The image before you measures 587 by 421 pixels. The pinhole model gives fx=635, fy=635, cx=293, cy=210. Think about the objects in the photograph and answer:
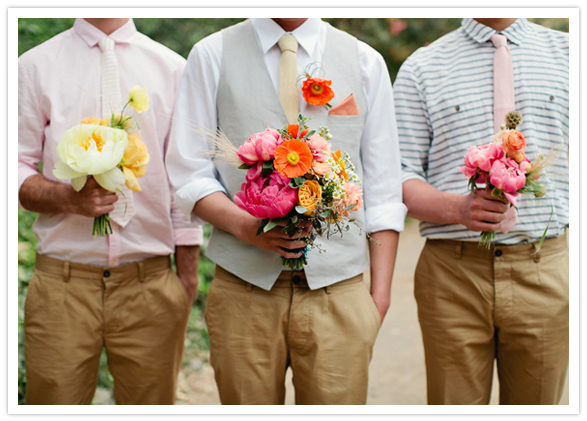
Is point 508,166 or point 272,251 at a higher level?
point 508,166

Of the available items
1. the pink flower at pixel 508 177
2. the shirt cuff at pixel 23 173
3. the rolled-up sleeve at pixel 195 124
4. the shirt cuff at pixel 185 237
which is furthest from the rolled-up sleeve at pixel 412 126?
the shirt cuff at pixel 23 173

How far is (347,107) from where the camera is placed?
258 centimetres

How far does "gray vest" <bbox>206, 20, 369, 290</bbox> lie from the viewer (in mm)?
2527

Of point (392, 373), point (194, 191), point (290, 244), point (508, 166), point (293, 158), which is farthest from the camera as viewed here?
point (392, 373)

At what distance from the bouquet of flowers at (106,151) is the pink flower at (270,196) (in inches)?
26.3

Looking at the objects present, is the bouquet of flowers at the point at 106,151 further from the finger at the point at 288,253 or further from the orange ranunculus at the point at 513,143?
the orange ranunculus at the point at 513,143

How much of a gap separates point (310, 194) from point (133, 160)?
893mm

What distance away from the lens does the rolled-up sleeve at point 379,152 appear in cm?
266

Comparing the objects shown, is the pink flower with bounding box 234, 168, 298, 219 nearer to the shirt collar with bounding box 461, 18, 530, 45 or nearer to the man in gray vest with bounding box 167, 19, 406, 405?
the man in gray vest with bounding box 167, 19, 406, 405

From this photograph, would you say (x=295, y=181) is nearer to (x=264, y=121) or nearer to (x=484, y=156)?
(x=264, y=121)

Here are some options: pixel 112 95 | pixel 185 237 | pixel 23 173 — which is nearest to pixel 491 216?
pixel 185 237

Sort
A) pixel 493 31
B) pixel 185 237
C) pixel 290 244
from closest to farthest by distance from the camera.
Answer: pixel 290 244 → pixel 493 31 → pixel 185 237

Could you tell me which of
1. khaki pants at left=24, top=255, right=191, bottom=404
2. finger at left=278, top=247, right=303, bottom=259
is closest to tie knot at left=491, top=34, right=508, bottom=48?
finger at left=278, top=247, right=303, bottom=259
